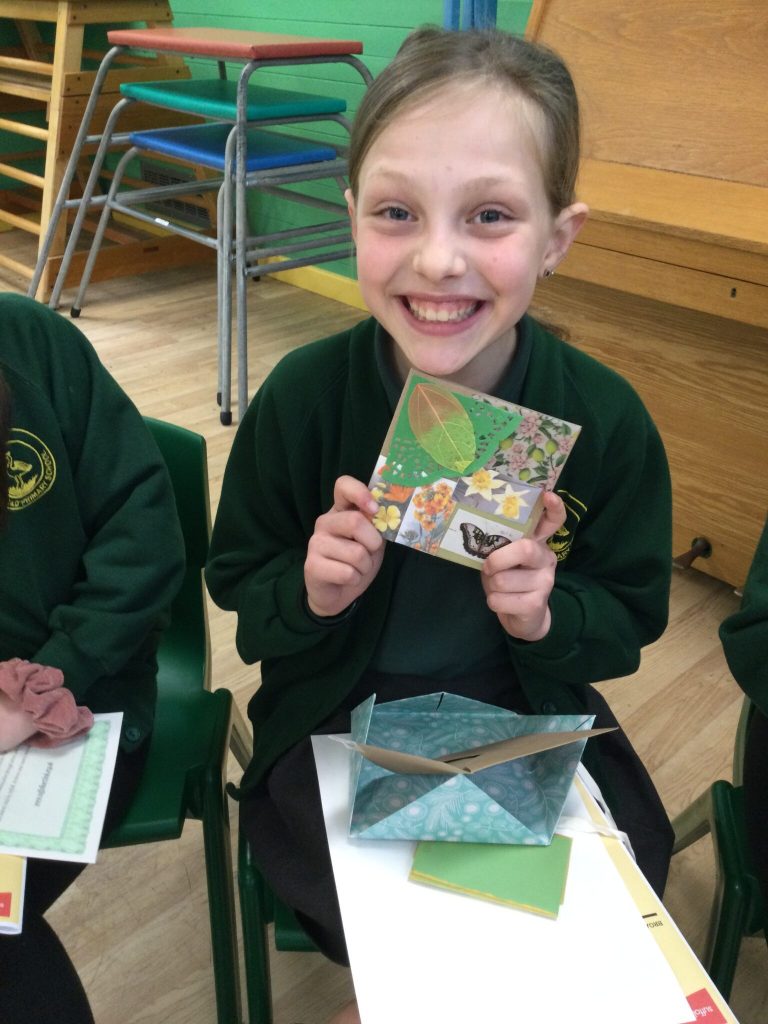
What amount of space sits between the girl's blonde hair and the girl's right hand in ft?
0.92

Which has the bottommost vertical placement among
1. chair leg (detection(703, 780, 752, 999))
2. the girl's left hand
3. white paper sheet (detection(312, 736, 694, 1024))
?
chair leg (detection(703, 780, 752, 999))

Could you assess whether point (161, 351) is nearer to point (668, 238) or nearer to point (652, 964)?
point (668, 238)

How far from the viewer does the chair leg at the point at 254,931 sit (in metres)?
0.86

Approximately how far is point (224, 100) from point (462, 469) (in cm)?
230

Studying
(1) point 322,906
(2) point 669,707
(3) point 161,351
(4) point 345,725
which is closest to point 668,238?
(2) point 669,707

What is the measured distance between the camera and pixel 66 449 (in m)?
0.94

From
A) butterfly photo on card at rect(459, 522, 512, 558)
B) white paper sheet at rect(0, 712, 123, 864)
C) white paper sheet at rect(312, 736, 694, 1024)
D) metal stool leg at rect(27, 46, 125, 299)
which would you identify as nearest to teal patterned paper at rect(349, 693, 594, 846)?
white paper sheet at rect(312, 736, 694, 1024)

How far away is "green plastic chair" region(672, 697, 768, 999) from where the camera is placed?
860 millimetres

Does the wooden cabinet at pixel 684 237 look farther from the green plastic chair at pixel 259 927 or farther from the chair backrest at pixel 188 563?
the green plastic chair at pixel 259 927

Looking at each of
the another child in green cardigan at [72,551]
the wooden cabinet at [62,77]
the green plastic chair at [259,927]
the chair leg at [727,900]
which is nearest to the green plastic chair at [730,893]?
the chair leg at [727,900]

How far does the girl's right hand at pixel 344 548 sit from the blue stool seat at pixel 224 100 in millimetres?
2065

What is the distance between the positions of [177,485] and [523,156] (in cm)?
58

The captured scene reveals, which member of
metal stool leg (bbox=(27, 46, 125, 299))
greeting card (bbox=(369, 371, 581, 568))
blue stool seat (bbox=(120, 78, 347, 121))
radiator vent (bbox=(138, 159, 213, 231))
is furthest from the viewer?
radiator vent (bbox=(138, 159, 213, 231))

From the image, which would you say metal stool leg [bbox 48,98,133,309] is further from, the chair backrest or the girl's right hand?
the girl's right hand
